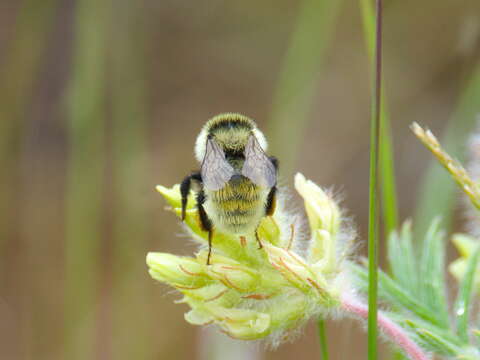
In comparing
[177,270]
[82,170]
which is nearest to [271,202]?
[177,270]

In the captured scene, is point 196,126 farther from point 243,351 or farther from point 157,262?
point 157,262

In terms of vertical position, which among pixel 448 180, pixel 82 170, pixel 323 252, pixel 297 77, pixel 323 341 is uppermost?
pixel 297 77

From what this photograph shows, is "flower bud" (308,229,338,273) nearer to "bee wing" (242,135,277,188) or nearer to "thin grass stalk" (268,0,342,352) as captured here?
"bee wing" (242,135,277,188)

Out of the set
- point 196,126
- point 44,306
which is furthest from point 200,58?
point 44,306

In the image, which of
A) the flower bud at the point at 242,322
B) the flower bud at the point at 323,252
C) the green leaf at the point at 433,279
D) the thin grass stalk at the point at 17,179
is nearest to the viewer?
the flower bud at the point at 242,322

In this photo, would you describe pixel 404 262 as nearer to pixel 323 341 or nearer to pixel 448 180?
pixel 323 341

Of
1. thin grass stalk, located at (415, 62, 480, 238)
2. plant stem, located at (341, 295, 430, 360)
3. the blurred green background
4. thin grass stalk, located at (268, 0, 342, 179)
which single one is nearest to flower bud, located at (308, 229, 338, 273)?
plant stem, located at (341, 295, 430, 360)

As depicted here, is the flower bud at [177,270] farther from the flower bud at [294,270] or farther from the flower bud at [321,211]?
the flower bud at [321,211]

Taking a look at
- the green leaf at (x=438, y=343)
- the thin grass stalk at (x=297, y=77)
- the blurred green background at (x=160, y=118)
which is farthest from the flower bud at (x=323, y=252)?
the blurred green background at (x=160, y=118)
